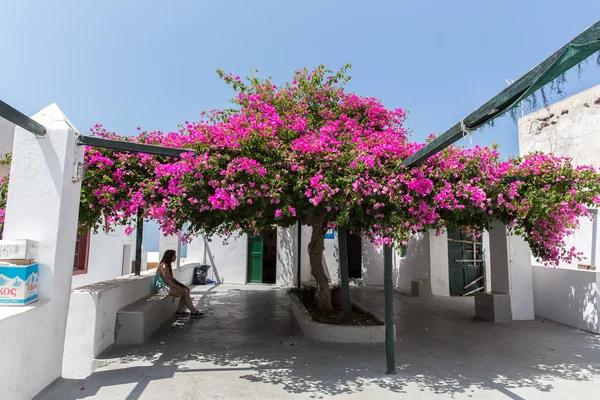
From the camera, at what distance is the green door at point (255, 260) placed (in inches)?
574

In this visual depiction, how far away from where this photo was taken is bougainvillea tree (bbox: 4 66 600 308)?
4.60 meters

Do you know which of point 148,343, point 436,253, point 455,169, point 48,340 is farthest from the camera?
point 436,253

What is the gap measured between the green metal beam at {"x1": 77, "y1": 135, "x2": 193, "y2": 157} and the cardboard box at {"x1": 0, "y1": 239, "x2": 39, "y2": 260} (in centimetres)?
129

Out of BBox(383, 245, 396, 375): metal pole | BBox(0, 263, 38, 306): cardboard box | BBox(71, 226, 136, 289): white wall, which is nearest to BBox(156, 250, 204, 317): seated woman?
BBox(0, 263, 38, 306): cardboard box

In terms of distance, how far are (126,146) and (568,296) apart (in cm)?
851

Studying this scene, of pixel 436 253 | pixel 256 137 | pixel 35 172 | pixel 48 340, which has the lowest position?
pixel 48 340

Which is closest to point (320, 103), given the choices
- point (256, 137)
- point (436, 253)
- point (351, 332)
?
A: point (256, 137)

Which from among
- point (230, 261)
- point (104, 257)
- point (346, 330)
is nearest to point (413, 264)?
point (230, 261)

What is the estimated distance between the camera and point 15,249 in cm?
382

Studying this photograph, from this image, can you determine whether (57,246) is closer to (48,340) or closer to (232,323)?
(48,340)

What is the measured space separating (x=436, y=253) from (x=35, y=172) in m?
10.5

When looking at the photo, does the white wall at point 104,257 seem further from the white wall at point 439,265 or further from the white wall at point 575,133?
the white wall at point 575,133

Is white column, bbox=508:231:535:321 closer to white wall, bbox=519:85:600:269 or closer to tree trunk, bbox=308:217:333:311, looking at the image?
white wall, bbox=519:85:600:269

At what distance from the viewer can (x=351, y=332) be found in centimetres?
626
